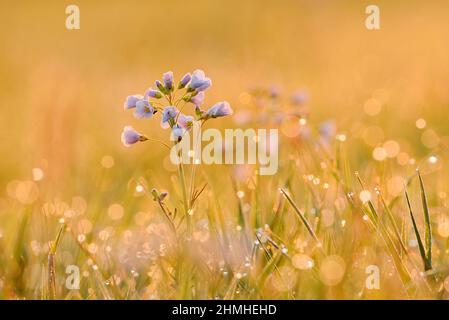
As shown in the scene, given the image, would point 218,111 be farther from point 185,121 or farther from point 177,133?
point 177,133

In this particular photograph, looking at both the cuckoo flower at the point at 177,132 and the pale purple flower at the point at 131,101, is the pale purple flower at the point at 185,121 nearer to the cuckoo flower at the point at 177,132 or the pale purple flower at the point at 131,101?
the cuckoo flower at the point at 177,132

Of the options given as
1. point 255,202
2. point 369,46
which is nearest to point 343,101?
point 369,46

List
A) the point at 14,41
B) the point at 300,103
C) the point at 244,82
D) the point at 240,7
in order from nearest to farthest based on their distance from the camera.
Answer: the point at 300,103 → the point at 244,82 → the point at 14,41 → the point at 240,7

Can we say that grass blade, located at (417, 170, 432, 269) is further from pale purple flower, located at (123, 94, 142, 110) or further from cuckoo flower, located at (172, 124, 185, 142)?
pale purple flower, located at (123, 94, 142, 110)

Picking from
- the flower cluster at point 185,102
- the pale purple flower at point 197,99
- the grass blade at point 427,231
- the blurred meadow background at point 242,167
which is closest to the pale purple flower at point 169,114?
the flower cluster at point 185,102

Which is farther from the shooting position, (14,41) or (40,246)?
(14,41)

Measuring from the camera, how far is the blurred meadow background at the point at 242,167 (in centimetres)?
236

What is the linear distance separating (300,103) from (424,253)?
1.92 meters

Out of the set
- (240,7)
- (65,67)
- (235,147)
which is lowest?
Result: (235,147)

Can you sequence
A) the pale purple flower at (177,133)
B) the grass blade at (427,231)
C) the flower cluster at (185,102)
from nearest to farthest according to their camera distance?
1. the grass blade at (427,231)
2. the pale purple flower at (177,133)
3. the flower cluster at (185,102)

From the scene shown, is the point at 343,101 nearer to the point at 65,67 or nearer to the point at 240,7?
the point at 65,67

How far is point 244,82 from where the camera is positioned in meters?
5.98

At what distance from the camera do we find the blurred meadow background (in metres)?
2.36

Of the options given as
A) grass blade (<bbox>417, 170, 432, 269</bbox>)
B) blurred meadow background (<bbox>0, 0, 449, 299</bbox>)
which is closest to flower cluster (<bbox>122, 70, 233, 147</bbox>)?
blurred meadow background (<bbox>0, 0, 449, 299</bbox>)
